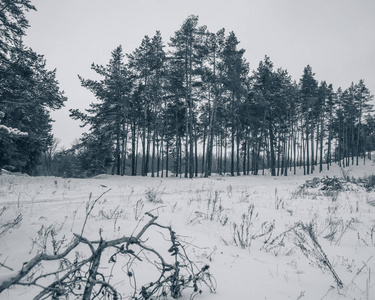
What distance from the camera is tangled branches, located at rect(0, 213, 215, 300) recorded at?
961mm

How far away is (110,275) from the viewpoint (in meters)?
1.18

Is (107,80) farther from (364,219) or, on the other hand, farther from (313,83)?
(313,83)

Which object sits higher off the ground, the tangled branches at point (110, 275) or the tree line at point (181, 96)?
the tree line at point (181, 96)

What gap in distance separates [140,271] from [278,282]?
1.27m

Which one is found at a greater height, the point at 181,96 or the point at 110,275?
the point at 181,96

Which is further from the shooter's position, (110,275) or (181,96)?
(181,96)

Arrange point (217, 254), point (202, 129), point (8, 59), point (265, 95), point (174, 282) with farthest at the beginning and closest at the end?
1. point (202, 129)
2. point (265, 95)
3. point (8, 59)
4. point (217, 254)
5. point (174, 282)

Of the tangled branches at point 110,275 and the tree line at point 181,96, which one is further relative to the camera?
the tree line at point 181,96

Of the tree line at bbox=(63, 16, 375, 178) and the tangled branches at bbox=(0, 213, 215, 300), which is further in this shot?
the tree line at bbox=(63, 16, 375, 178)

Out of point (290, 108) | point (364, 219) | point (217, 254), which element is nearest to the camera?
point (217, 254)

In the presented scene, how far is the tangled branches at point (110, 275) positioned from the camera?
0.96 meters

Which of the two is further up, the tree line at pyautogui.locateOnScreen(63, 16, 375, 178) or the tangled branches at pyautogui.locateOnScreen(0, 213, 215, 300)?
the tree line at pyautogui.locateOnScreen(63, 16, 375, 178)

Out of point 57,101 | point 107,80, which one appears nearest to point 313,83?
point 107,80

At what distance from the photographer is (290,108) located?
33.7 meters
